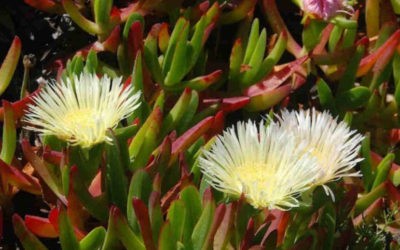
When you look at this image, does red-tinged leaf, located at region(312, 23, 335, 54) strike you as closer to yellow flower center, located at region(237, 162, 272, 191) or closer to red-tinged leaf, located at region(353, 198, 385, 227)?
red-tinged leaf, located at region(353, 198, 385, 227)

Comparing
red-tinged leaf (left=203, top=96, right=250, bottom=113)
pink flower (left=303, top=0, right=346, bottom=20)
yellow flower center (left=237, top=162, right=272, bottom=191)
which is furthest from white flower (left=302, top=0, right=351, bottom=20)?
yellow flower center (left=237, top=162, right=272, bottom=191)

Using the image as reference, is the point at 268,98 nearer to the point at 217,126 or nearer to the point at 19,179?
the point at 217,126

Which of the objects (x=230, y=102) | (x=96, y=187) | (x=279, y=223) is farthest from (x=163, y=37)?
(x=279, y=223)

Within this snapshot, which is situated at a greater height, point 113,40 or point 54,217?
point 113,40

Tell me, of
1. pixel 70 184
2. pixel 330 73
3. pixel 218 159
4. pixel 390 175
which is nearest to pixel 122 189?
pixel 70 184

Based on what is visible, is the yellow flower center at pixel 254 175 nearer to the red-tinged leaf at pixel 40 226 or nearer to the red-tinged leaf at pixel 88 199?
the red-tinged leaf at pixel 88 199

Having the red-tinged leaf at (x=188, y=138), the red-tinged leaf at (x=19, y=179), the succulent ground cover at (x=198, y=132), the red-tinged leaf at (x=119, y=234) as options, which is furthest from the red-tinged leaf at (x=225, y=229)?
the red-tinged leaf at (x=19, y=179)

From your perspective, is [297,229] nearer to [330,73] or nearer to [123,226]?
[123,226]

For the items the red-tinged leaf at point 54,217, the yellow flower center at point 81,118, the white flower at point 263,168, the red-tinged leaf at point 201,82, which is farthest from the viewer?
the red-tinged leaf at point 201,82
